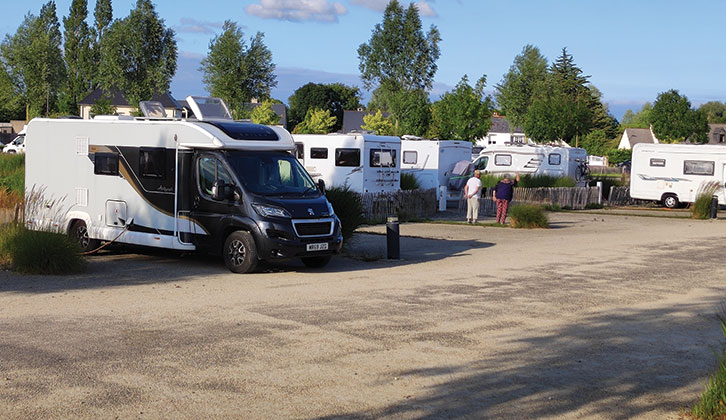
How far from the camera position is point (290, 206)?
45.2 ft

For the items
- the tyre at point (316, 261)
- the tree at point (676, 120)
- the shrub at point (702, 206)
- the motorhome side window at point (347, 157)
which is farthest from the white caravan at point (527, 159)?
the tree at point (676, 120)

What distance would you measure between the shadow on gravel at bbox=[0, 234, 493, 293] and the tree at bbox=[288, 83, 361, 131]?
303 ft

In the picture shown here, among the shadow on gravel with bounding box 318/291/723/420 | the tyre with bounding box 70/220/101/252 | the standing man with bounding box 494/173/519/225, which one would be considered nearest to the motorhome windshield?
the tyre with bounding box 70/220/101/252

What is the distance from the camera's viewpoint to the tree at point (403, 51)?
71.5 m

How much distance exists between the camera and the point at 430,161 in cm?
3250

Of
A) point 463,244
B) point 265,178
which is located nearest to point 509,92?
point 463,244

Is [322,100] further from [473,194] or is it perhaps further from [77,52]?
[473,194]

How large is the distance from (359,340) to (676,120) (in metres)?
71.3

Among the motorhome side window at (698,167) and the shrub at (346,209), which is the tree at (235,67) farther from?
the shrub at (346,209)

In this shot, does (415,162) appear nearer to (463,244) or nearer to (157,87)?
(463,244)

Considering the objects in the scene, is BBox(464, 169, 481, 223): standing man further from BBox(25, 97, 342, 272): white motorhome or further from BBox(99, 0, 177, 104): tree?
BBox(99, 0, 177, 104): tree

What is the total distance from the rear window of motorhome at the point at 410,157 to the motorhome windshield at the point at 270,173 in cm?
1820

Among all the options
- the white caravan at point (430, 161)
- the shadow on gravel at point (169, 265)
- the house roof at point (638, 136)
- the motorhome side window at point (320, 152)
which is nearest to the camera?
the shadow on gravel at point (169, 265)

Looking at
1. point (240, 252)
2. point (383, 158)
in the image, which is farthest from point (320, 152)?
point (240, 252)
